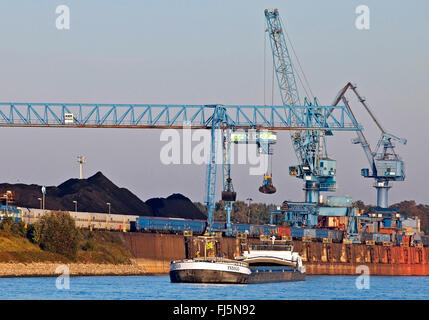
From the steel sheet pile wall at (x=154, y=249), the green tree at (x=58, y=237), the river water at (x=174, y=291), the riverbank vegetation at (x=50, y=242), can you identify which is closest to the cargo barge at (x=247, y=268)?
the river water at (x=174, y=291)

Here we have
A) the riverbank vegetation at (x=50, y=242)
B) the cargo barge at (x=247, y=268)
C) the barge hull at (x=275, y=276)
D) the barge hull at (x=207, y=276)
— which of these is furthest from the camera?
the riverbank vegetation at (x=50, y=242)

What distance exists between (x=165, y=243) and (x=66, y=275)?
38.1m

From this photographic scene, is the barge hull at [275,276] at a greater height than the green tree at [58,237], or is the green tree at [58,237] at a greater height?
the green tree at [58,237]

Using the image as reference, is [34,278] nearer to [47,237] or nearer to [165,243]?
[47,237]

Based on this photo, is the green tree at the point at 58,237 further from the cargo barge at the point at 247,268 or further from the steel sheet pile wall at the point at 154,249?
the cargo barge at the point at 247,268

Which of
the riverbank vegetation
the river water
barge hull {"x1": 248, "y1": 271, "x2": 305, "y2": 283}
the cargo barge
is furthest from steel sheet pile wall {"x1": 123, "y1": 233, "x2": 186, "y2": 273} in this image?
the river water

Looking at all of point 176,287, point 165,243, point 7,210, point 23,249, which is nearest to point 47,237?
point 23,249

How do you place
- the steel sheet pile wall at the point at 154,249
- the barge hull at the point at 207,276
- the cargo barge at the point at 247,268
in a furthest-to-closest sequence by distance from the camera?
the steel sheet pile wall at the point at 154,249 < the cargo barge at the point at 247,268 < the barge hull at the point at 207,276

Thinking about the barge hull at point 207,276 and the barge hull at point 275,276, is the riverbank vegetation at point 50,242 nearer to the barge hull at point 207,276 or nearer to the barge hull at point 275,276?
the barge hull at point 207,276

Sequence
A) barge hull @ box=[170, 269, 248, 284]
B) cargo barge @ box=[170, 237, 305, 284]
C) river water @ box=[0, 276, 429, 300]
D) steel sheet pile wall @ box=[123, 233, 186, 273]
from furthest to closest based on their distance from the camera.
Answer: steel sheet pile wall @ box=[123, 233, 186, 273]
cargo barge @ box=[170, 237, 305, 284]
barge hull @ box=[170, 269, 248, 284]
river water @ box=[0, 276, 429, 300]

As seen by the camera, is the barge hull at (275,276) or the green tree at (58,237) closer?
the barge hull at (275,276)

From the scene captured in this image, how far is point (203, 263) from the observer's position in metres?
137

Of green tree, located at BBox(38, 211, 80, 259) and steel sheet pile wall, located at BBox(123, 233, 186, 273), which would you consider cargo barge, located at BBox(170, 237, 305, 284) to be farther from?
steel sheet pile wall, located at BBox(123, 233, 186, 273)

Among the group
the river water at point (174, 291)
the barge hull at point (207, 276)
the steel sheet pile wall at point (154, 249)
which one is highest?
the steel sheet pile wall at point (154, 249)
